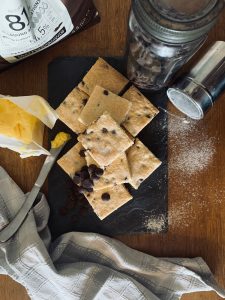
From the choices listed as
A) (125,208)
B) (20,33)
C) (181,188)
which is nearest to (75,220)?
(125,208)

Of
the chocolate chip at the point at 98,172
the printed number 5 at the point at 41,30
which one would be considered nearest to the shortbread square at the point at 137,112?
the chocolate chip at the point at 98,172

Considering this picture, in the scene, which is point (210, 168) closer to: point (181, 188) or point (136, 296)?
point (181, 188)

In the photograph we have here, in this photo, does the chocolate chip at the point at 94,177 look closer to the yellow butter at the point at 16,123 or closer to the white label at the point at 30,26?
the yellow butter at the point at 16,123

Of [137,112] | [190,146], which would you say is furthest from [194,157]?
[137,112]

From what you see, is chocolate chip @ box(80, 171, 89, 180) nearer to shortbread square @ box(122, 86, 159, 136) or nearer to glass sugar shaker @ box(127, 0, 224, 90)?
shortbread square @ box(122, 86, 159, 136)

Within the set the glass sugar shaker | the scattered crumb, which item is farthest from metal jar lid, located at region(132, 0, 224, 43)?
the scattered crumb

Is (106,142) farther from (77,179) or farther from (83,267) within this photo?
(83,267)
